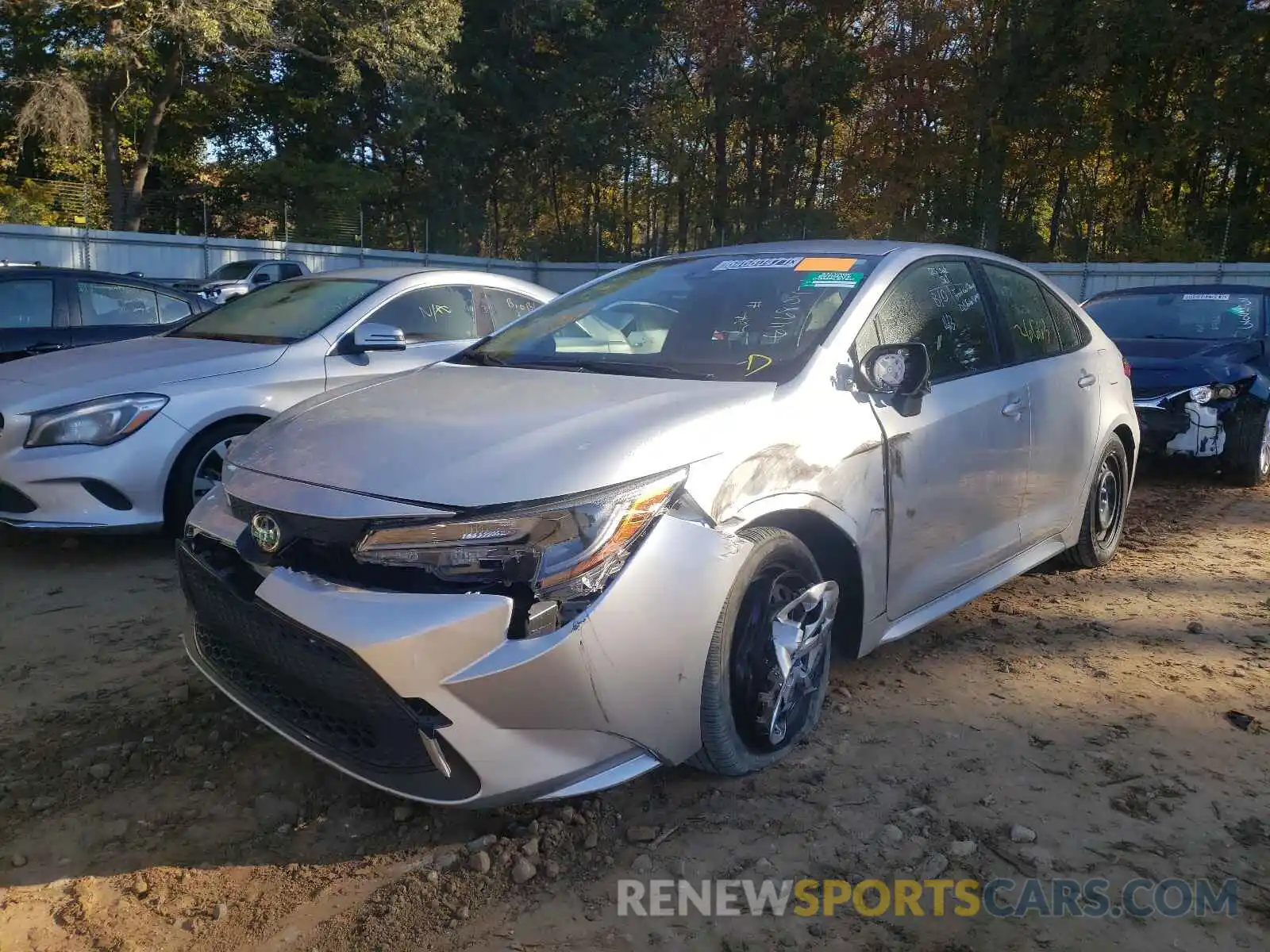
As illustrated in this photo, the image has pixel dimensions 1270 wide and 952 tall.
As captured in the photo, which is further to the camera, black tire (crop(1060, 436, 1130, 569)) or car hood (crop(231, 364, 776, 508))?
black tire (crop(1060, 436, 1130, 569))

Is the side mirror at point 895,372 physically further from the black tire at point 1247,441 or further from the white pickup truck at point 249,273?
the white pickup truck at point 249,273

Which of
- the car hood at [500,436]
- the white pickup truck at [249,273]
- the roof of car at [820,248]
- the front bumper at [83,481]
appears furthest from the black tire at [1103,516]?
the white pickup truck at [249,273]

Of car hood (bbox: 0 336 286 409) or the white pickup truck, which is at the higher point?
the white pickup truck

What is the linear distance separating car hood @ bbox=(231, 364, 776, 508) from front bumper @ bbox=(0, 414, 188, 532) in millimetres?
1938

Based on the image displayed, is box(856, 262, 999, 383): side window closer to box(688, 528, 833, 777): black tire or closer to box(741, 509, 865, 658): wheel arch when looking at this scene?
box(741, 509, 865, 658): wheel arch

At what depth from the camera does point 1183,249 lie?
82.4ft

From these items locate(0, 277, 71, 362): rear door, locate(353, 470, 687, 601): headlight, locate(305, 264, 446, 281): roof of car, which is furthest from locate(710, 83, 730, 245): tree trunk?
locate(353, 470, 687, 601): headlight

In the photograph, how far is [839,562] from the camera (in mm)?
3100

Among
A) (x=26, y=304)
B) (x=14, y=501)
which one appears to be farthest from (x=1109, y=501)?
(x=26, y=304)

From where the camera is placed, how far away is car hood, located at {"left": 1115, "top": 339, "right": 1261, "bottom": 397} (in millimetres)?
6898

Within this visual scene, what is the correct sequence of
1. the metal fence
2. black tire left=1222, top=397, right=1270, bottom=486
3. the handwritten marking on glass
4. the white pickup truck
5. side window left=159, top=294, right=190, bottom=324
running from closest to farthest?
the handwritten marking on glass < black tire left=1222, top=397, right=1270, bottom=486 < side window left=159, top=294, right=190, bottom=324 < the white pickup truck < the metal fence

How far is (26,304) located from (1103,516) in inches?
275

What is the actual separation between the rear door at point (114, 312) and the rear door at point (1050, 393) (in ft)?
18.8

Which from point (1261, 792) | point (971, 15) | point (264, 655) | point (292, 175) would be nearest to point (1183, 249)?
point (971, 15)
